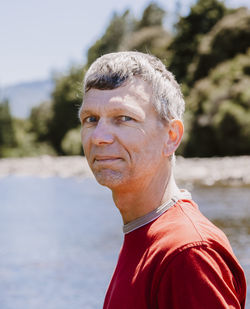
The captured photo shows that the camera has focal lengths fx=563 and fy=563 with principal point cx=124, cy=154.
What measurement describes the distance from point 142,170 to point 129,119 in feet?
0.48

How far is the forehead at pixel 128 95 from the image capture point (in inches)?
57.8

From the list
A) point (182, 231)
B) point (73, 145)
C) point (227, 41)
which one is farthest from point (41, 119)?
point (182, 231)

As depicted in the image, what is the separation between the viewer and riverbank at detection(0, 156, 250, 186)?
61.8 ft

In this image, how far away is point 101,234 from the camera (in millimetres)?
9789

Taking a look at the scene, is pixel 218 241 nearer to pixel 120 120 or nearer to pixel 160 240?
pixel 160 240

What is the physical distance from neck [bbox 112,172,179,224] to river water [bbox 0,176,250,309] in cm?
428

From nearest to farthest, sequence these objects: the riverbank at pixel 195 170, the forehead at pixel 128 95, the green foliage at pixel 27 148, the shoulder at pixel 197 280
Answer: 1. the shoulder at pixel 197 280
2. the forehead at pixel 128 95
3. the riverbank at pixel 195 170
4. the green foliage at pixel 27 148

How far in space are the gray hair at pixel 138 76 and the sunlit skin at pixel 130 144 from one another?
2cm

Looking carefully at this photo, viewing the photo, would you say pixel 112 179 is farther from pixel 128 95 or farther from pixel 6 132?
pixel 6 132

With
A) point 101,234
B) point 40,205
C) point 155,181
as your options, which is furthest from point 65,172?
point 155,181

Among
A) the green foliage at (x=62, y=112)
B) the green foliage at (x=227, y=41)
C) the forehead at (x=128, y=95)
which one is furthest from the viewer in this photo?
the green foliage at (x=62, y=112)

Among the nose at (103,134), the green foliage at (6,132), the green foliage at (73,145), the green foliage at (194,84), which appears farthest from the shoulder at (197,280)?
the green foliage at (6,132)

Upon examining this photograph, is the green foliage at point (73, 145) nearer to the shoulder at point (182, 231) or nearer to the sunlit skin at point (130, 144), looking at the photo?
the sunlit skin at point (130, 144)

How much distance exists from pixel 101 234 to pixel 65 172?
60.9 ft
